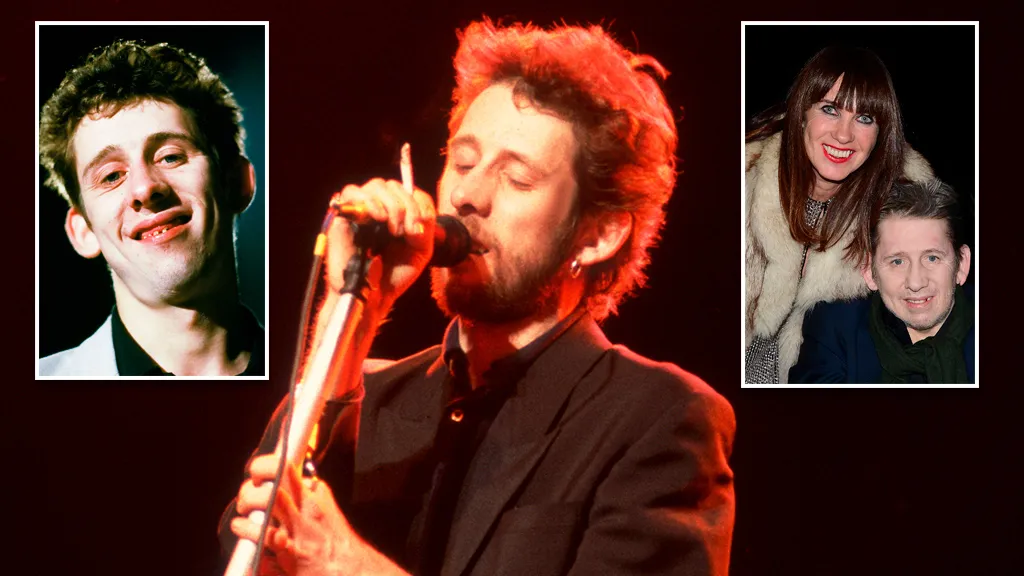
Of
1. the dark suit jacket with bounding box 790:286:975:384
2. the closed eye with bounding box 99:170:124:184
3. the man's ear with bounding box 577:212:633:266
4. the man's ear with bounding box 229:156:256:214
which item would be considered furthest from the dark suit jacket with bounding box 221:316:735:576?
the closed eye with bounding box 99:170:124:184

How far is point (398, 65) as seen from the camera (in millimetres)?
2789

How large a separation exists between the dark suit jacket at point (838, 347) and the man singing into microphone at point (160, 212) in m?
1.42

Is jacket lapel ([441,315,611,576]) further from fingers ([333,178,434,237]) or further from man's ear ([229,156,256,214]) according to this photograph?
man's ear ([229,156,256,214])

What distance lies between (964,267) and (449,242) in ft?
4.53

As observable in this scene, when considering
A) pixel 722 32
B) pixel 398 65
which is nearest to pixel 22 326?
pixel 398 65

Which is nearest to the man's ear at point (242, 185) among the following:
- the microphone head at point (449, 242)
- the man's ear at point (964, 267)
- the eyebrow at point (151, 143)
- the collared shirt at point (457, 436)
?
the eyebrow at point (151, 143)

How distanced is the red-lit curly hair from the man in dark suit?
0.52 meters

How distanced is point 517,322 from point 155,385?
0.98 meters

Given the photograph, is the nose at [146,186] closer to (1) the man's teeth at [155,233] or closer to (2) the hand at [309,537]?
(1) the man's teeth at [155,233]

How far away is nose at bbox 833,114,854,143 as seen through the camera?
9.11 feet

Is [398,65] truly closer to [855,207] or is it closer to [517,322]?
[517,322]

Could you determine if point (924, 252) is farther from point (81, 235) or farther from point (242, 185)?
point (81, 235)

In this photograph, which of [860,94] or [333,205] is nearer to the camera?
[333,205]

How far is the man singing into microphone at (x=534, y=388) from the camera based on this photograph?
2.42 meters
